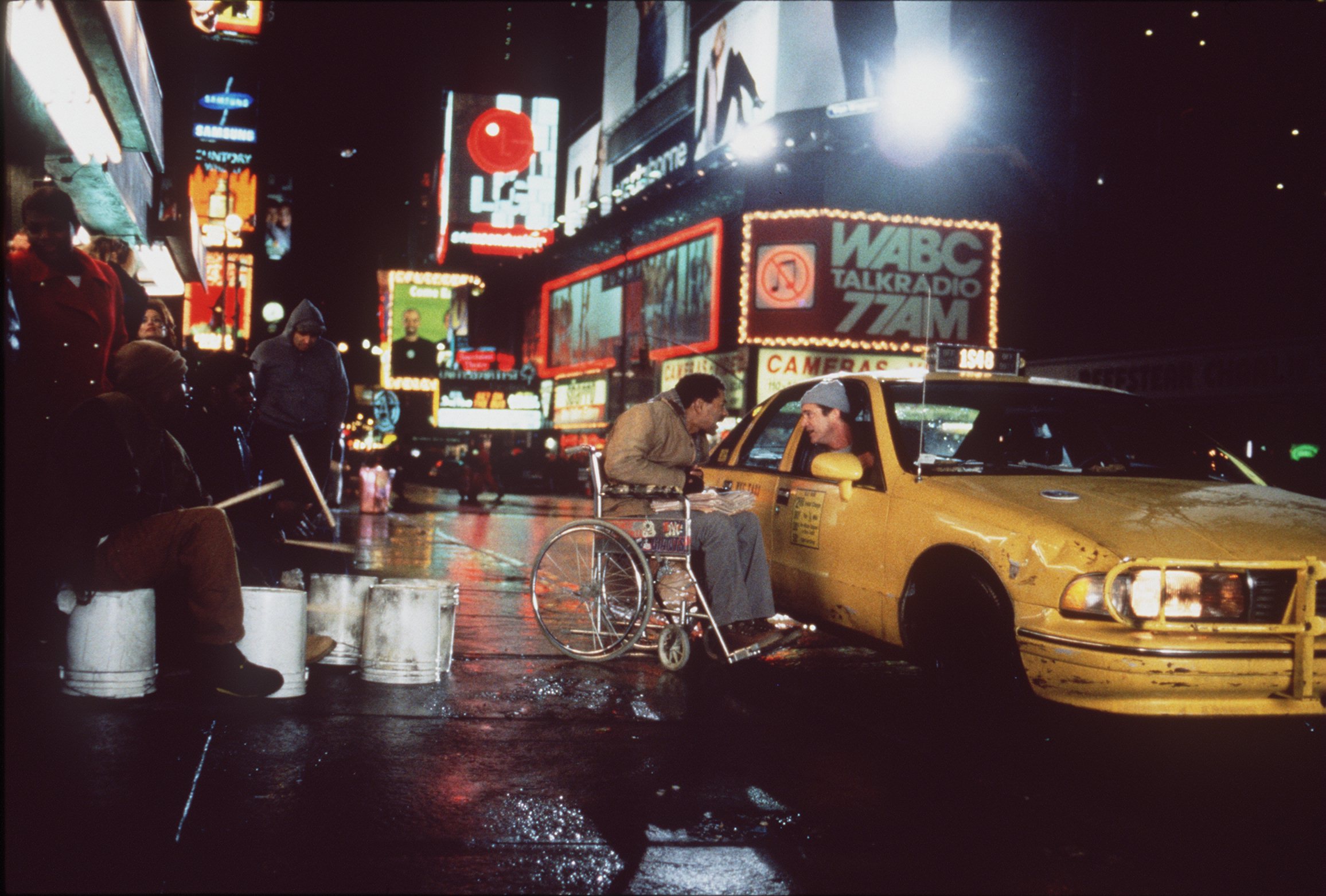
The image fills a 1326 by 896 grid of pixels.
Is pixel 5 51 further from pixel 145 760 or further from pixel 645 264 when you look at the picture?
pixel 645 264

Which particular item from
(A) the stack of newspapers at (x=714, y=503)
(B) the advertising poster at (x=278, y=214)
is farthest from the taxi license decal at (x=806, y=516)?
(B) the advertising poster at (x=278, y=214)

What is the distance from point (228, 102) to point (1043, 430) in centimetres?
5351

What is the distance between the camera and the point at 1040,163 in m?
29.3

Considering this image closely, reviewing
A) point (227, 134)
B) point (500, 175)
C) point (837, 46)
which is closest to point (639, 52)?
point (500, 175)

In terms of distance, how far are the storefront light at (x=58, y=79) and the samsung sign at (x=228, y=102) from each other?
4772 centimetres

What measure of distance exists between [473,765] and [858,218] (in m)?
29.5

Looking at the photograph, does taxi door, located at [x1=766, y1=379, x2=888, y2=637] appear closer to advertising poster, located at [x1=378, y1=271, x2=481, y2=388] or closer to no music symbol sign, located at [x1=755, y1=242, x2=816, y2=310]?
no music symbol sign, located at [x1=755, y1=242, x2=816, y2=310]

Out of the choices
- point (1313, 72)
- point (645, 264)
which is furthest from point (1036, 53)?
point (645, 264)

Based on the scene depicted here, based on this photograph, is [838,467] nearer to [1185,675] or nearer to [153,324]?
[1185,675]

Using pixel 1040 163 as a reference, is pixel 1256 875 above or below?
below

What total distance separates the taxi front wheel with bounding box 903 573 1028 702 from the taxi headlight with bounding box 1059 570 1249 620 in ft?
1.34

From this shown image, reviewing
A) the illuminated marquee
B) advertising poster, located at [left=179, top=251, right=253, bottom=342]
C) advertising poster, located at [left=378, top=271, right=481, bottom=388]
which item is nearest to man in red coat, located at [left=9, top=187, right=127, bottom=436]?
advertising poster, located at [left=179, top=251, right=253, bottom=342]

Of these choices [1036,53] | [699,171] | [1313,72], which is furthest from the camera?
[699,171]

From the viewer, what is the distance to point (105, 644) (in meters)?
4.62
